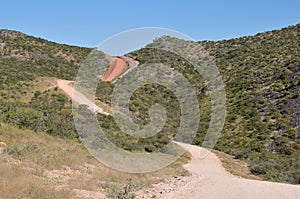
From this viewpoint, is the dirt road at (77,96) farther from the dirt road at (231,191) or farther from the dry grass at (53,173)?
the dirt road at (231,191)

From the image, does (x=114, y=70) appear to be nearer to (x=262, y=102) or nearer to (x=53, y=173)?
(x=262, y=102)

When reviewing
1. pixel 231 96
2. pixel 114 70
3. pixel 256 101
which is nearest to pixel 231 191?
pixel 256 101

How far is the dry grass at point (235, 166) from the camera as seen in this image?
21766mm

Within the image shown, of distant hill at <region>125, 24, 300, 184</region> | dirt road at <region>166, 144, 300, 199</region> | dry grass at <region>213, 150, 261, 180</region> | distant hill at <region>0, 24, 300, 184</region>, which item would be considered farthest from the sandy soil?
dirt road at <region>166, 144, 300, 199</region>

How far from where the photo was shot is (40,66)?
5409 cm

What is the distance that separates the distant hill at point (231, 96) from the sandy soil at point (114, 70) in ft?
15.1

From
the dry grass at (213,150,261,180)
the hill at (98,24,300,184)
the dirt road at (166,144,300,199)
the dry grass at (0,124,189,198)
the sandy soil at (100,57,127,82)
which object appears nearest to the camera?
the dry grass at (0,124,189,198)

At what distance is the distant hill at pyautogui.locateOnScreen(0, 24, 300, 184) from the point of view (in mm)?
23578

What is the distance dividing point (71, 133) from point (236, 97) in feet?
91.9

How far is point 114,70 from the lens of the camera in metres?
59.8

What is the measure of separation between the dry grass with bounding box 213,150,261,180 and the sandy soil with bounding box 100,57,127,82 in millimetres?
28532

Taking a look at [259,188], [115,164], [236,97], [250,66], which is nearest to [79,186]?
[115,164]

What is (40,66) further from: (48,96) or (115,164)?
(115,164)

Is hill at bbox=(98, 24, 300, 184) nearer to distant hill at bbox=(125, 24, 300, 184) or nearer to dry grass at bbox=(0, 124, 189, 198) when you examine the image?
distant hill at bbox=(125, 24, 300, 184)
